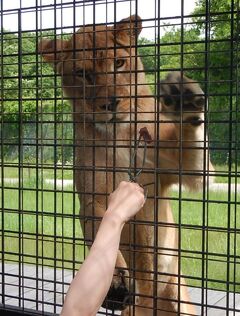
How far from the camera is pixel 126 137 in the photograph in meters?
2.99

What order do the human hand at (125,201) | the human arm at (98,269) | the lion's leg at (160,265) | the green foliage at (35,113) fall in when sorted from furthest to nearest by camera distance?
the lion's leg at (160,265) < the green foliage at (35,113) < the human hand at (125,201) < the human arm at (98,269)

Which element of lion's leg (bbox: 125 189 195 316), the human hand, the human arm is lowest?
lion's leg (bbox: 125 189 195 316)

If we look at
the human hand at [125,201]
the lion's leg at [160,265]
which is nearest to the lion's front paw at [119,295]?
the lion's leg at [160,265]

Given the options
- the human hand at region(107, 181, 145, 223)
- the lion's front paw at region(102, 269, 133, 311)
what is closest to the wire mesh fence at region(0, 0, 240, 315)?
the lion's front paw at region(102, 269, 133, 311)

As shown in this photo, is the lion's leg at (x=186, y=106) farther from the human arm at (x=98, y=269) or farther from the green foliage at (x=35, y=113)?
the human arm at (x=98, y=269)

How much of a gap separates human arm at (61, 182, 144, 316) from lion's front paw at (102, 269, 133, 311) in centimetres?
96

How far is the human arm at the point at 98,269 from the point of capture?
1.20 meters

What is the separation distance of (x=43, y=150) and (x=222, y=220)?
3.72 m

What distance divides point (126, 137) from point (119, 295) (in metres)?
0.98

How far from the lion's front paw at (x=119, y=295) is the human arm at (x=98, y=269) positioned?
0.96 m

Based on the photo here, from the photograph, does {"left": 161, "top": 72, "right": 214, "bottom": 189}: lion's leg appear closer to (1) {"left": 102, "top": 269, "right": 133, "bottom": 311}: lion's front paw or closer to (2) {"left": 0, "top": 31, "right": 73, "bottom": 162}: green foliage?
(2) {"left": 0, "top": 31, "right": 73, "bottom": 162}: green foliage

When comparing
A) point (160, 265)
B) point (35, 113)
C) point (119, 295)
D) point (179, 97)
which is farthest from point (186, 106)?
point (160, 265)

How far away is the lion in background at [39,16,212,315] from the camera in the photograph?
2.29m

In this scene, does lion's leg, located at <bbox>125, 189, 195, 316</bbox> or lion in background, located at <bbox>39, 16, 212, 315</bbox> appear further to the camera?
lion's leg, located at <bbox>125, 189, 195, 316</bbox>
